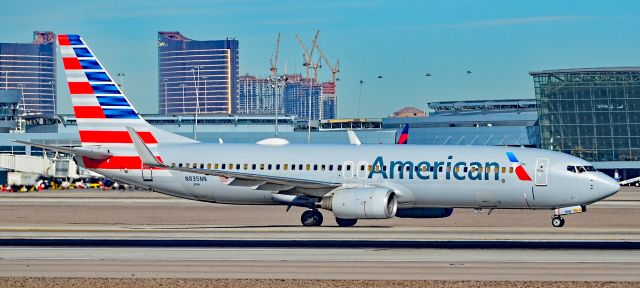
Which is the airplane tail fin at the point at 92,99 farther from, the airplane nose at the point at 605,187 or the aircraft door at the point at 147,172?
the airplane nose at the point at 605,187

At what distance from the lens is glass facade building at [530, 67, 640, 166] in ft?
538

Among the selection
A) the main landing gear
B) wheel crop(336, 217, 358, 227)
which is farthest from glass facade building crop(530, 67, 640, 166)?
wheel crop(336, 217, 358, 227)

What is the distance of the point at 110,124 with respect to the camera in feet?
196

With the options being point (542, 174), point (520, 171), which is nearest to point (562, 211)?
point (542, 174)

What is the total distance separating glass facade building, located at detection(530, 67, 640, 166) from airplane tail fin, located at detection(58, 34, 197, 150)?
113 metres

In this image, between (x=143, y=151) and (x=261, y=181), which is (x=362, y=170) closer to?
(x=261, y=181)

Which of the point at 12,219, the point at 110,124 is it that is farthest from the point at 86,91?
the point at 12,219

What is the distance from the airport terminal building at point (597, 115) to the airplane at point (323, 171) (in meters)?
112

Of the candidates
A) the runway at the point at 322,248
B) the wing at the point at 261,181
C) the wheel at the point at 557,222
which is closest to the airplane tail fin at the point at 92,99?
the runway at the point at 322,248

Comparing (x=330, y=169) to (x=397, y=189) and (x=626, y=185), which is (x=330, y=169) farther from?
(x=626, y=185)

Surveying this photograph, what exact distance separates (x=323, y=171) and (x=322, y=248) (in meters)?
16.9

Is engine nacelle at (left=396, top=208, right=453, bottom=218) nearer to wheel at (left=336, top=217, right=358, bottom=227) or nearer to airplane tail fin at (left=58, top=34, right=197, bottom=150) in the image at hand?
wheel at (left=336, top=217, right=358, bottom=227)

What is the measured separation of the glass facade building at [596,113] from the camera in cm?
16388

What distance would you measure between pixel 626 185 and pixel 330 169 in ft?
288
